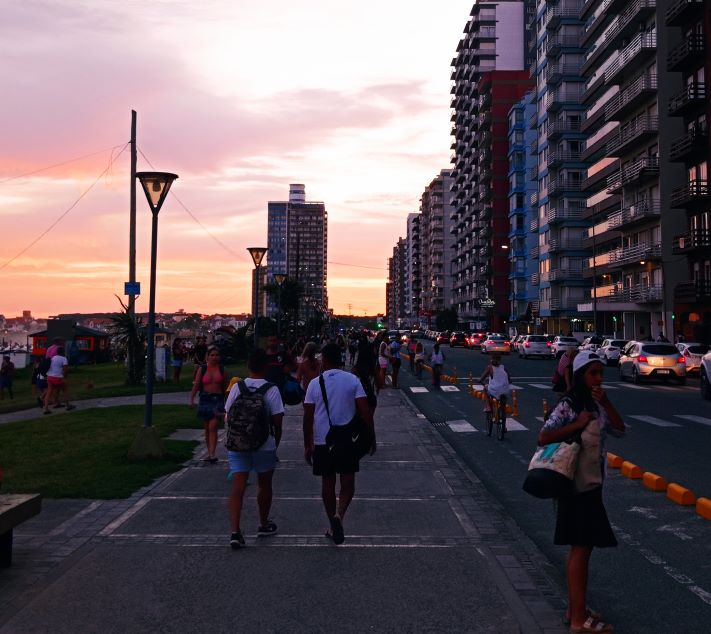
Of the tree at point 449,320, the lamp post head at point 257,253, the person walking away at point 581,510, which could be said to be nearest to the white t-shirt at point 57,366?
the lamp post head at point 257,253

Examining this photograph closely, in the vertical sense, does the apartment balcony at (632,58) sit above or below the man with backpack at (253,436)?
above

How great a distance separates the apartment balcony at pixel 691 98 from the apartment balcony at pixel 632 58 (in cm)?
679

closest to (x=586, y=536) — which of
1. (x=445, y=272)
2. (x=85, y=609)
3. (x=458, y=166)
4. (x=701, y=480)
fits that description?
(x=85, y=609)

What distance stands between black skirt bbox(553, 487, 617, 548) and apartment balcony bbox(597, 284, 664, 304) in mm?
54077

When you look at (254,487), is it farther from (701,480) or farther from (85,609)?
(701,480)

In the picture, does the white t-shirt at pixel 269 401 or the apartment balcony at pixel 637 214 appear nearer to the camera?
the white t-shirt at pixel 269 401

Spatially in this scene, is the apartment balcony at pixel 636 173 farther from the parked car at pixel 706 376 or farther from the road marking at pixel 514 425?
the road marking at pixel 514 425

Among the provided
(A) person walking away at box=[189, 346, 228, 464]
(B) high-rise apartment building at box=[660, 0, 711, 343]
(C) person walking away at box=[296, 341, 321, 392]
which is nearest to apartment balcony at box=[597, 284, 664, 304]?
(B) high-rise apartment building at box=[660, 0, 711, 343]

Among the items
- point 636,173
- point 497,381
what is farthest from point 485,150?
point 497,381

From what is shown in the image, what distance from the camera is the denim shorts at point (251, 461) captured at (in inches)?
284

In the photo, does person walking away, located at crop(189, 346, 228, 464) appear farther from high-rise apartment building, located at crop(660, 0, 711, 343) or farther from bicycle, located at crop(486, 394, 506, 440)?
high-rise apartment building, located at crop(660, 0, 711, 343)

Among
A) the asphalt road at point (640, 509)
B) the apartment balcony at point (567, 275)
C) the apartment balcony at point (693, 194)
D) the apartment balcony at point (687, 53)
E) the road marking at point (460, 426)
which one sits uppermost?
the apartment balcony at point (687, 53)

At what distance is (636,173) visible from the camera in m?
58.0

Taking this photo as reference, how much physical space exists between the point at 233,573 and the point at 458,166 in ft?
461
